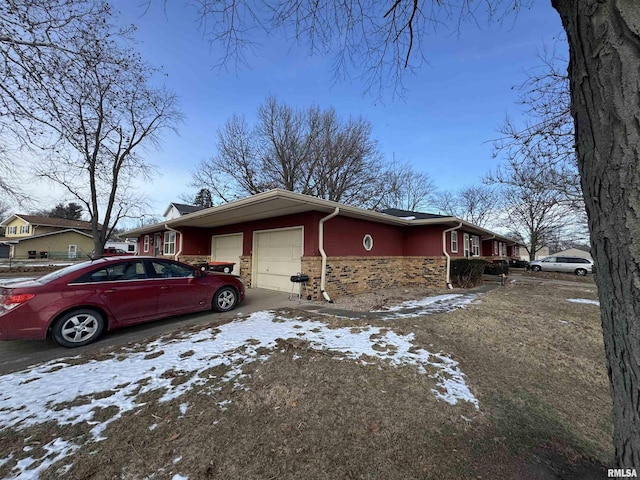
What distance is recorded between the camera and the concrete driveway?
3.43 metres

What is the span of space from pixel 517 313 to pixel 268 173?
15160 mm

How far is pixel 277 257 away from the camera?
839 cm

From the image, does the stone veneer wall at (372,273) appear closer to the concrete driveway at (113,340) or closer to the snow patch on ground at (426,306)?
the concrete driveway at (113,340)

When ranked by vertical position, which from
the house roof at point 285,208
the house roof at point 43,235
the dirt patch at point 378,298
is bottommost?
the dirt patch at point 378,298

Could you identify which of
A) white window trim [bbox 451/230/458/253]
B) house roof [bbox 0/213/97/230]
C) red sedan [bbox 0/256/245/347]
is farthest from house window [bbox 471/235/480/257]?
house roof [bbox 0/213/97/230]

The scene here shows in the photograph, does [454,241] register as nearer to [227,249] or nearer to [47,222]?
[227,249]

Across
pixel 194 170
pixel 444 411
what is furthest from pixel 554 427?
pixel 194 170

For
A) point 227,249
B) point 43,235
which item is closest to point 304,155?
point 227,249

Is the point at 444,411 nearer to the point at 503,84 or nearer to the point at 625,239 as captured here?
the point at 625,239

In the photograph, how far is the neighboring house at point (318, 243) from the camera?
23.2ft

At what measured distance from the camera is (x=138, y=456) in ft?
5.87

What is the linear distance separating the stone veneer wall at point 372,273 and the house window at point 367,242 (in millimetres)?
351

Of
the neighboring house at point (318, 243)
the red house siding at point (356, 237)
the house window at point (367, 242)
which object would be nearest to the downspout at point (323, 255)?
the neighboring house at point (318, 243)

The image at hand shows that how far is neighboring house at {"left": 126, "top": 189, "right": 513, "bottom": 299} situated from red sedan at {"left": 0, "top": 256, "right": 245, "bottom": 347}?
92.9 inches
